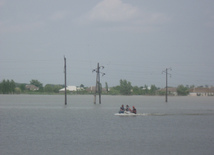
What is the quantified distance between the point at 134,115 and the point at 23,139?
1207 inches

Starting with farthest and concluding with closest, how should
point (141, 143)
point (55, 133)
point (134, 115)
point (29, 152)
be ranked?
point (134, 115), point (55, 133), point (141, 143), point (29, 152)

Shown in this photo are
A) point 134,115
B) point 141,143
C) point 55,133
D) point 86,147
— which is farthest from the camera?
point 134,115

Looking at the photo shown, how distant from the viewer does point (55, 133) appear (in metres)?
38.9

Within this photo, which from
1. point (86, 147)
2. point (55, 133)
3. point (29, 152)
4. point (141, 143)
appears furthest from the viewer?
point (55, 133)

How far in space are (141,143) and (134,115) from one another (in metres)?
29.6

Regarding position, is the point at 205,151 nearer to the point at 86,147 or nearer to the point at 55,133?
the point at 86,147

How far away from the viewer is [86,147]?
1200 inches

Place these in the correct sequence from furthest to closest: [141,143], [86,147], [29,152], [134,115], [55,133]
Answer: [134,115], [55,133], [141,143], [86,147], [29,152]

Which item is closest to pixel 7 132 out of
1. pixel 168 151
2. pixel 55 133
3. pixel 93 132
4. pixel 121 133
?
pixel 55 133

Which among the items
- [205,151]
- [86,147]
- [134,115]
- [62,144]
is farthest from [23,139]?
[134,115]

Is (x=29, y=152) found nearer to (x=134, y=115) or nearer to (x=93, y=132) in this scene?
(x=93, y=132)

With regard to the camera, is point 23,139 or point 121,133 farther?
point 121,133

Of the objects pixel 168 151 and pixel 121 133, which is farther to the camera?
pixel 121 133

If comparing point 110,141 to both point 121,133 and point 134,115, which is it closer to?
point 121,133
